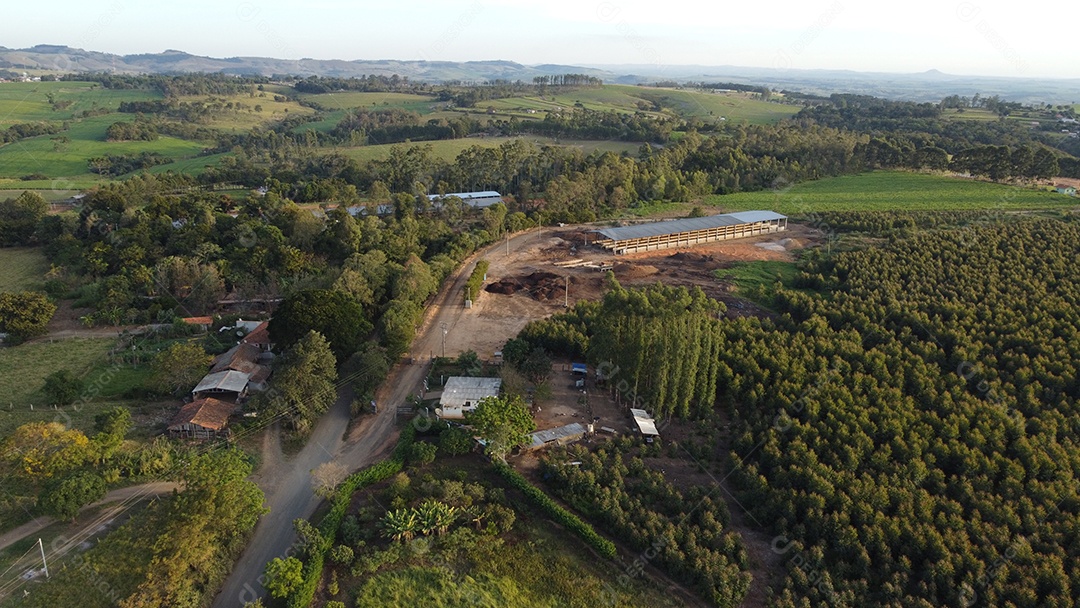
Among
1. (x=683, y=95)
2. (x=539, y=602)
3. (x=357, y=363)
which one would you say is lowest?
(x=539, y=602)

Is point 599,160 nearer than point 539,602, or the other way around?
point 539,602

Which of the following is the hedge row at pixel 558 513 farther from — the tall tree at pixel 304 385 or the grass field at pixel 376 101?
the grass field at pixel 376 101

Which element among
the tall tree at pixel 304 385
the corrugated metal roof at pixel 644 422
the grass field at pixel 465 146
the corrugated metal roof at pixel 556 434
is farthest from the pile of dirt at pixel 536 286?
the grass field at pixel 465 146

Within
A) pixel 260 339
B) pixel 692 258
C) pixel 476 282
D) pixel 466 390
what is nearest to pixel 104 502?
pixel 260 339

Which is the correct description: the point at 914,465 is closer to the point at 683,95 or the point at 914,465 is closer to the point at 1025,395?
the point at 1025,395

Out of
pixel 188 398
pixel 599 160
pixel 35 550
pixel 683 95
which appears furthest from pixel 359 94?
pixel 35 550

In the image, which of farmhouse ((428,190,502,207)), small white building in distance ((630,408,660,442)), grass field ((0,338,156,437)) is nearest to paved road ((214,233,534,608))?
grass field ((0,338,156,437))
